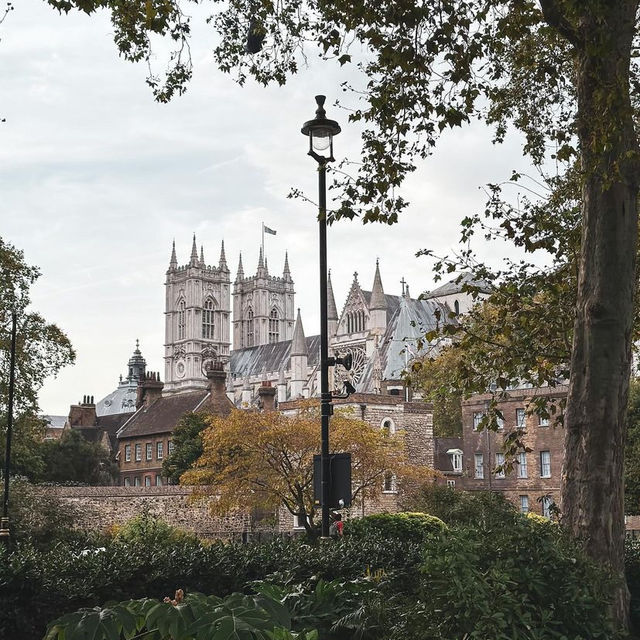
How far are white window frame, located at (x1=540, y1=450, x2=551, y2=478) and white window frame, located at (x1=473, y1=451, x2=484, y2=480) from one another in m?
5.36

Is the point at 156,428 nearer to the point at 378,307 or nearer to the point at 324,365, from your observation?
the point at 324,365

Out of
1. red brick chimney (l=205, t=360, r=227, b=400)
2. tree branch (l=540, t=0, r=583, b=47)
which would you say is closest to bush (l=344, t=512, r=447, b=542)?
tree branch (l=540, t=0, r=583, b=47)

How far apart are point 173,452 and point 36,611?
5027 cm

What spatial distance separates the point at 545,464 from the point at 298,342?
87.7 meters

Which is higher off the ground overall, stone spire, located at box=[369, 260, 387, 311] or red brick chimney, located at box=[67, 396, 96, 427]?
stone spire, located at box=[369, 260, 387, 311]

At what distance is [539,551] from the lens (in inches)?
304

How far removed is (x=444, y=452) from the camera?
6700 cm

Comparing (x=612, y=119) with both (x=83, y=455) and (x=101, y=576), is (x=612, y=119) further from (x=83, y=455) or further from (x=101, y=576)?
(x=83, y=455)

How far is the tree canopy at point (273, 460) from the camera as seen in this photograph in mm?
40438

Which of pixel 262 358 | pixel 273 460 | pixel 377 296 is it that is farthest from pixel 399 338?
pixel 273 460

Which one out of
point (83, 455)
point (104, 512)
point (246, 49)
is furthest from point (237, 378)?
point (246, 49)

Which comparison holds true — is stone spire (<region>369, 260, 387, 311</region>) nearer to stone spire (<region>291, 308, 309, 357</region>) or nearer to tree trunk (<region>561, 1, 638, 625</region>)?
stone spire (<region>291, 308, 309, 357</region>)

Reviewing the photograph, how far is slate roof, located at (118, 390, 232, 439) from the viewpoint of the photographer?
208 ft

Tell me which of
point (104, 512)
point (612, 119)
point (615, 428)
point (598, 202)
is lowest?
point (104, 512)
